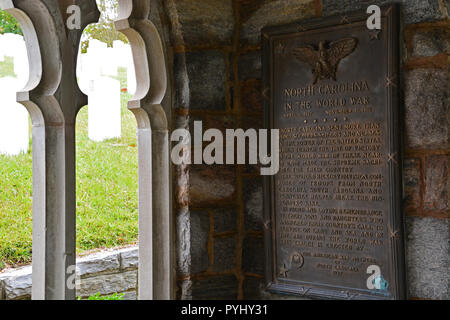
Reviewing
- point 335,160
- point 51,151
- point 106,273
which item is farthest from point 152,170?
point 106,273

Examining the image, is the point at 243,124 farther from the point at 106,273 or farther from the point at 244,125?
the point at 106,273

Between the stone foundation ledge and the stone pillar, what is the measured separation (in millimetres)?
1552

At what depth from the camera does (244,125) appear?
2.94m

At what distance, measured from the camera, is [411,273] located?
7.75 feet

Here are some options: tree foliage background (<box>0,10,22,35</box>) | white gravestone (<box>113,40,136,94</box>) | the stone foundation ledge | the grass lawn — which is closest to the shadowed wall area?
the stone foundation ledge

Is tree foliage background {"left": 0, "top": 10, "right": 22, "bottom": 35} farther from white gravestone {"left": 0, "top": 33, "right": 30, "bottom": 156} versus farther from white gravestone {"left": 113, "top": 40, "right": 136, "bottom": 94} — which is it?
white gravestone {"left": 113, "top": 40, "right": 136, "bottom": 94}

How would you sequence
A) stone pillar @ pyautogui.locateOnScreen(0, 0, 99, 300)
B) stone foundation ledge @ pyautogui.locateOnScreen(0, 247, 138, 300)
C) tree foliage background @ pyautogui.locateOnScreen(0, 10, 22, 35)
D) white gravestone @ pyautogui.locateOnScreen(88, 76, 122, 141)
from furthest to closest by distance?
1. tree foliage background @ pyautogui.locateOnScreen(0, 10, 22, 35)
2. white gravestone @ pyautogui.locateOnScreen(88, 76, 122, 141)
3. stone foundation ledge @ pyautogui.locateOnScreen(0, 247, 138, 300)
4. stone pillar @ pyautogui.locateOnScreen(0, 0, 99, 300)

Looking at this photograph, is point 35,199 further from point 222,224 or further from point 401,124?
point 401,124

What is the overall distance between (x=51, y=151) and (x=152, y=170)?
1.86ft

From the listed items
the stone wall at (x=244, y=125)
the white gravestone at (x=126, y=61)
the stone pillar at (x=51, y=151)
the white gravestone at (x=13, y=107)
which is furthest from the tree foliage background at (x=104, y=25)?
the stone pillar at (x=51, y=151)

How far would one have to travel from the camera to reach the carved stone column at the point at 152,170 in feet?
8.79

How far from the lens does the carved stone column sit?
2.68 meters

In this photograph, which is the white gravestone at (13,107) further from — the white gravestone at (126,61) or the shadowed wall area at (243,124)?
the shadowed wall area at (243,124)
